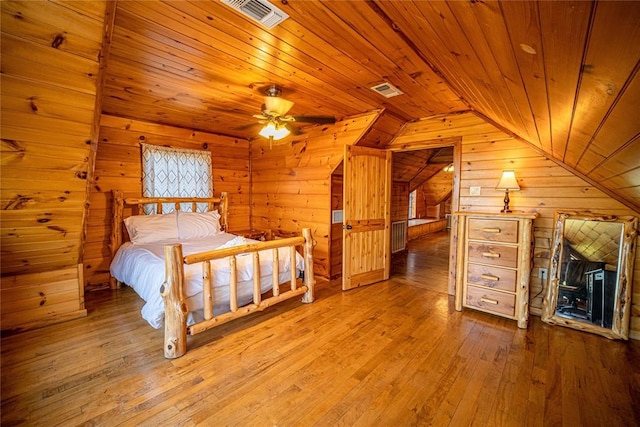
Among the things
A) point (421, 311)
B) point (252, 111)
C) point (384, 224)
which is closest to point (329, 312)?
point (421, 311)

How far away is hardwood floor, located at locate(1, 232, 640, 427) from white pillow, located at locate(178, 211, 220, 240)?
4.07 feet

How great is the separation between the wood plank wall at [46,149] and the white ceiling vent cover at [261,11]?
0.68 meters

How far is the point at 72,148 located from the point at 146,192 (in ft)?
6.49

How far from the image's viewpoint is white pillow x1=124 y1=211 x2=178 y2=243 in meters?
3.50

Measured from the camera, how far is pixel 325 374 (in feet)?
6.47

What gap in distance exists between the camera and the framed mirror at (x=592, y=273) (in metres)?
2.44

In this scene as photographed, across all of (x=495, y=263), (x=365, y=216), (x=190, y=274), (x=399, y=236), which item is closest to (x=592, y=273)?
(x=495, y=263)

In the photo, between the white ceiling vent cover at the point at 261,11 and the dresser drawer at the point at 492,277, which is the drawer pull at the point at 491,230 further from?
the white ceiling vent cover at the point at 261,11

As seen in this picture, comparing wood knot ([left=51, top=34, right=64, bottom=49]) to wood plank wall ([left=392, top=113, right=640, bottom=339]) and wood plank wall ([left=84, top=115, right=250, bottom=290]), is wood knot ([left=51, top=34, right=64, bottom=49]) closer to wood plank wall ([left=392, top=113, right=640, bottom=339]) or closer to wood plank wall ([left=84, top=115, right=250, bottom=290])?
wood plank wall ([left=84, top=115, right=250, bottom=290])

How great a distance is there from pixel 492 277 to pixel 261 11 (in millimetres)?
3112

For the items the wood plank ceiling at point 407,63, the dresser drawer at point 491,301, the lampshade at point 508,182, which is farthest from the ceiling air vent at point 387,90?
the dresser drawer at point 491,301

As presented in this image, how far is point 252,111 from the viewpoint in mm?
3428

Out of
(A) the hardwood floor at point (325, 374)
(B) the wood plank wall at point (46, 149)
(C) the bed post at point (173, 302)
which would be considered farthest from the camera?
(C) the bed post at point (173, 302)

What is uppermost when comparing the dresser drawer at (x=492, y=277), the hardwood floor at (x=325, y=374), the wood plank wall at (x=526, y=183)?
Answer: the wood plank wall at (x=526, y=183)
